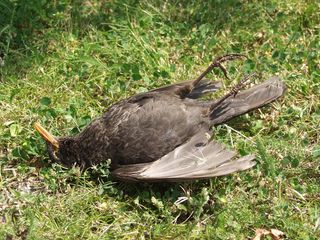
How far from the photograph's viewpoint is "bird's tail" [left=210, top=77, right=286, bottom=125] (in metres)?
5.27

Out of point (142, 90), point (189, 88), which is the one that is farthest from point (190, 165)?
point (142, 90)

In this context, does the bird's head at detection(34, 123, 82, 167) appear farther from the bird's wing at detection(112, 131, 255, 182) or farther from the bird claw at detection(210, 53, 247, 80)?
the bird claw at detection(210, 53, 247, 80)

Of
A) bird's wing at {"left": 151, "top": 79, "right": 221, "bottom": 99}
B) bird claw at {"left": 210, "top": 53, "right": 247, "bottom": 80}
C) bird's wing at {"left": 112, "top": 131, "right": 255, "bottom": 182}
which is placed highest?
bird claw at {"left": 210, "top": 53, "right": 247, "bottom": 80}

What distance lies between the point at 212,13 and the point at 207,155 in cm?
197

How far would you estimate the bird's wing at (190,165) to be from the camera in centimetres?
465

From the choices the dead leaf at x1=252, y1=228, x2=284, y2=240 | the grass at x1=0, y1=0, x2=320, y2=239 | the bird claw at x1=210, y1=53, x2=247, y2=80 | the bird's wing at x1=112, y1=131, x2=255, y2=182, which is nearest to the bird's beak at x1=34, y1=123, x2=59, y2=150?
the grass at x1=0, y1=0, x2=320, y2=239

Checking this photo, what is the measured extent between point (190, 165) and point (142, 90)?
3.77ft

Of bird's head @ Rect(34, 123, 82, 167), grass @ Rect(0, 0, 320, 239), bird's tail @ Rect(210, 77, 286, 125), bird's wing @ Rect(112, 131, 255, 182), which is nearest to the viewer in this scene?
bird's wing @ Rect(112, 131, 255, 182)

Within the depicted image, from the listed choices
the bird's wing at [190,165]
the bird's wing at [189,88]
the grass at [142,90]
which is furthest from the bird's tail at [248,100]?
the bird's wing at [190,165]

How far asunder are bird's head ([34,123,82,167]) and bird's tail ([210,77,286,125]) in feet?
3.42

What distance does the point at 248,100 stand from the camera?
17.6 ft

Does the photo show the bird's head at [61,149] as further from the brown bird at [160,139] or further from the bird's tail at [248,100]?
the bird's tail at [248,100]

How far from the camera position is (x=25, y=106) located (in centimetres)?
566

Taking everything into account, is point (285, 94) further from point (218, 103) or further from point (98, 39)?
point (98, 39)
